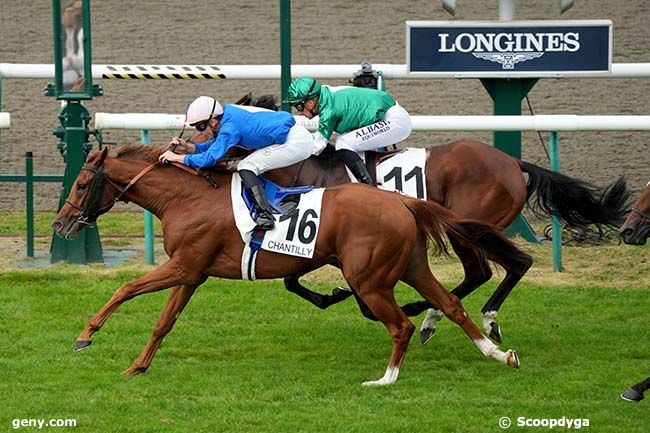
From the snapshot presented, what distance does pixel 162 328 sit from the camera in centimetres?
812

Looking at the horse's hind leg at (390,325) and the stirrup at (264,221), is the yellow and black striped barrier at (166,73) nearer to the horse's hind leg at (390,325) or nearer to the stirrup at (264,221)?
the stirrup at (264,221)

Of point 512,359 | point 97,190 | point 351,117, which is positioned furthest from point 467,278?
point 97,190

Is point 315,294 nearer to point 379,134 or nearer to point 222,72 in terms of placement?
point 379,134

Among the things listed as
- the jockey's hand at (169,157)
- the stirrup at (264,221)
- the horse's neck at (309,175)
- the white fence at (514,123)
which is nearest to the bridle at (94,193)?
the jockey's hand at (169,157)

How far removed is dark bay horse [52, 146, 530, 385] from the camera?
7848 mm

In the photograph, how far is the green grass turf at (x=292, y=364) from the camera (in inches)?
282

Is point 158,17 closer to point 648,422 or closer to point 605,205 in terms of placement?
point 605,205

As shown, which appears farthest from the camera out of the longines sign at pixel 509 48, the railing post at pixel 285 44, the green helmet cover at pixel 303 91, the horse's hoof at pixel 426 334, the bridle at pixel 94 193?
the longines sign at pixel 509 48

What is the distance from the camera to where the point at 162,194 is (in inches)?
324

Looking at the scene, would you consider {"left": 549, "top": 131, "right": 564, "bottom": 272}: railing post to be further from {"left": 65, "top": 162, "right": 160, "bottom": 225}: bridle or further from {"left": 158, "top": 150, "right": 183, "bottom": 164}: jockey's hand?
{"left": 65, "top": 162, "right": 160, "bottom": 225}: bridle

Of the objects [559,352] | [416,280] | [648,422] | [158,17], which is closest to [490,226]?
[416,280]

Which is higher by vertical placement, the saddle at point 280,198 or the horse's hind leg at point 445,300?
the saddle at point 280,198

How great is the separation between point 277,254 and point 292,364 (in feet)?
2.60

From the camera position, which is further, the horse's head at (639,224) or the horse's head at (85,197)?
the horse's head at (85,197)
